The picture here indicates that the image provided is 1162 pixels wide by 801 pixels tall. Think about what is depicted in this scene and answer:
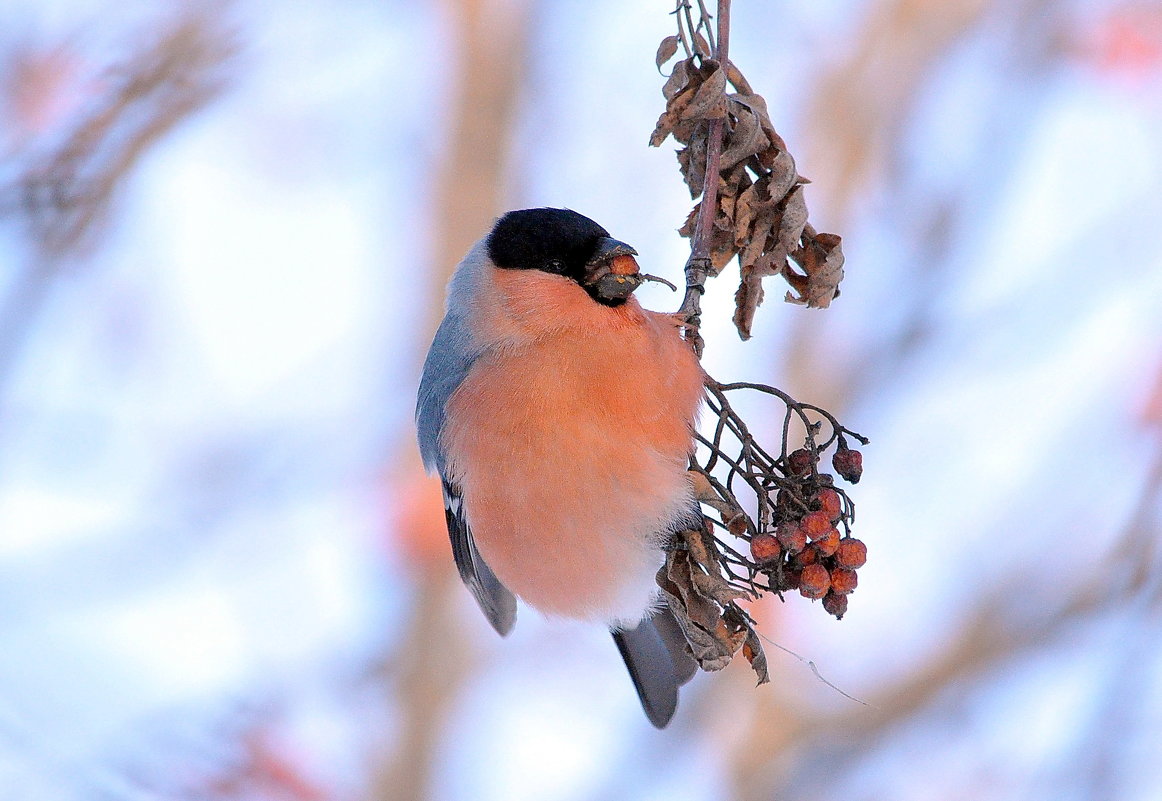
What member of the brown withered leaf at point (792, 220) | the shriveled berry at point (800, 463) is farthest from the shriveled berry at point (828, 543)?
the brown withered leaf at point (792, 220)

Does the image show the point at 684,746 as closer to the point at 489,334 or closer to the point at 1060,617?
the point at 1060,617

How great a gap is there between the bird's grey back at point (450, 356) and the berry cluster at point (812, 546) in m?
0.97

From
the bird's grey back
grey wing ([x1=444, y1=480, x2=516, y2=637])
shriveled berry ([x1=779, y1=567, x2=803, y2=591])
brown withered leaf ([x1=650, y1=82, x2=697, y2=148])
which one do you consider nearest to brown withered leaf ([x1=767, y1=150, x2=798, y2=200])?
brown withered leaf ([x1=650, y1=82, x2=697, y2=148])

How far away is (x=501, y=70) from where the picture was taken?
5.83 metres

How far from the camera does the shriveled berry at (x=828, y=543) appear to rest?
2105mm

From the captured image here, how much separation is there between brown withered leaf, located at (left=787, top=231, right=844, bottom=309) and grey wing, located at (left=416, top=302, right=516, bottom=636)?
0.86 meters

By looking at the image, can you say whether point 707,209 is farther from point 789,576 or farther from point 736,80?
point 789,576

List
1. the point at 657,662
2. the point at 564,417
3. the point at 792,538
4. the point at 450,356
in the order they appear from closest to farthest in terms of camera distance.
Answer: the point at 792,538
the point at 564,417
the point at 450,356
the point at 657,662

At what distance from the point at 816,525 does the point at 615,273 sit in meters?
0.85

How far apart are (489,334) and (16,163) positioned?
113 cm

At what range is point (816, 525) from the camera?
82.9 inches

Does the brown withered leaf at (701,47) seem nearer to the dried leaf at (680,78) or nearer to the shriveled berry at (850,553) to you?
the dried leaf at (680,78)

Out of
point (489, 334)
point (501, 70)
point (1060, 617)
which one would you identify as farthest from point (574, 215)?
point (501, 70)

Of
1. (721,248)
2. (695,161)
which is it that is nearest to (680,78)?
(695,161)
